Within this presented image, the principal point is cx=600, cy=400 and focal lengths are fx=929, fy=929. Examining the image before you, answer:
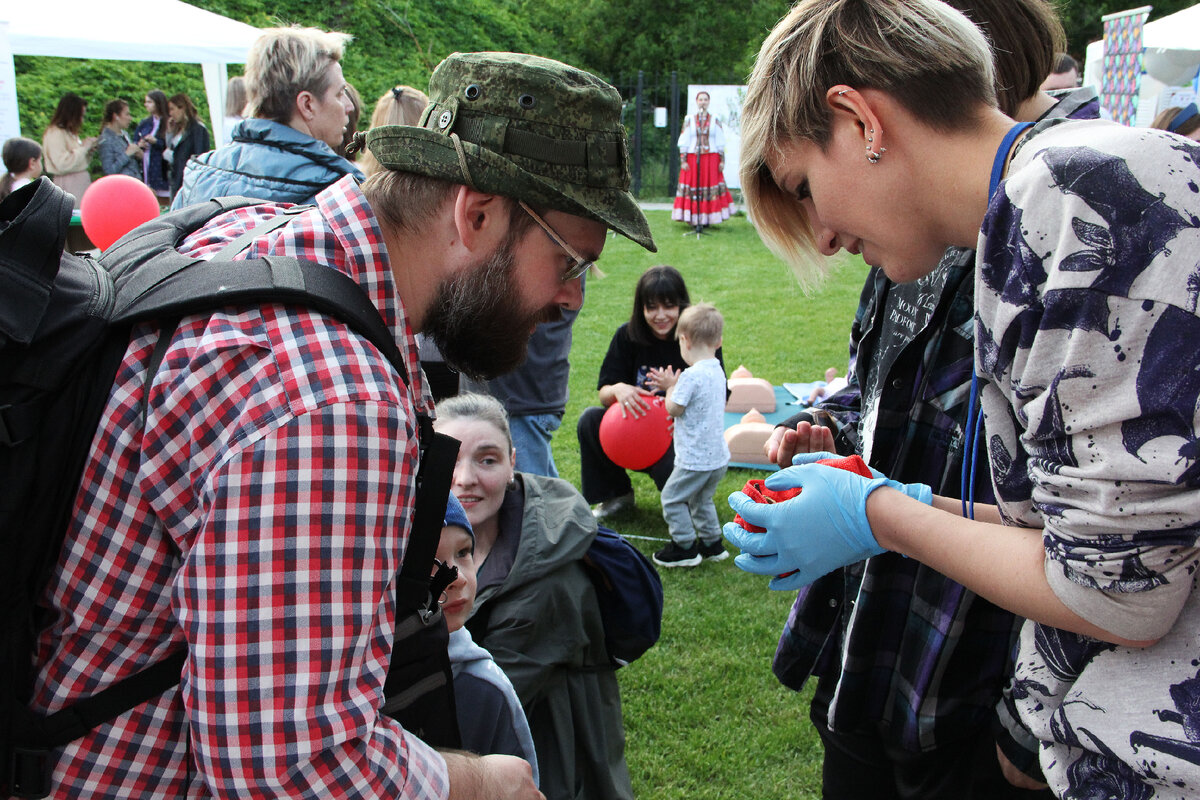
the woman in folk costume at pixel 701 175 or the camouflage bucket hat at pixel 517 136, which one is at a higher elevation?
the camouflage bucket hat at pixel 517 136

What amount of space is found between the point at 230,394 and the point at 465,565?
4.24ft

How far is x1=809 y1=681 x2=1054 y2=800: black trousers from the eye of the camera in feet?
6.48

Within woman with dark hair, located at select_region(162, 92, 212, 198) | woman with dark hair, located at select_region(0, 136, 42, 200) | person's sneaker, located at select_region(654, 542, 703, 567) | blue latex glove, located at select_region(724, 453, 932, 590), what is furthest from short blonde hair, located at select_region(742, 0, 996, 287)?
woman with dark hair, located at select_region(162, 92, 212, 198)

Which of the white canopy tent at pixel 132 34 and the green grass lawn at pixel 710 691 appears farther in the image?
the white canopy tent at pixel 132 34

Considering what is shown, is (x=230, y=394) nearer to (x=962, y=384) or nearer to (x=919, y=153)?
(x=919, y=153)

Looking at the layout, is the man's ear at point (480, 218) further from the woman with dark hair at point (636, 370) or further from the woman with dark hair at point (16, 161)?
the woman with dark hair at point (16, 161)

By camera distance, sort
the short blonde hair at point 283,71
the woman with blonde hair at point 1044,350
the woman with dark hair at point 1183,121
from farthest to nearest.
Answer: the woman with dark hair at point 1183,121
the short blonde hair at point 283,71
the woman with blonde hair at point 1044,350

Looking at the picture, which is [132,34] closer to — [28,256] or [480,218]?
[480,218]

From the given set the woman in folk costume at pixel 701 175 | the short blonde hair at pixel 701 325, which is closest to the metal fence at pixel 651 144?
the woman in folk costume at pixel 701 175

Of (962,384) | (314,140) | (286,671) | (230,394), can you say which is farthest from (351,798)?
(314,140)

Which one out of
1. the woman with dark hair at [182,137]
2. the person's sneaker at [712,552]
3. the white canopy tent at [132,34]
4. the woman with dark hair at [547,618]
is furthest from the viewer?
the woman with dark hair at [182,137]

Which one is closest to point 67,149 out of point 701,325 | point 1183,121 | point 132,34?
point 132,34

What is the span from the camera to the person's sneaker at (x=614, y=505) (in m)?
5.59

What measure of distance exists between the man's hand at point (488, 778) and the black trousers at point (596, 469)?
4.01 meters
